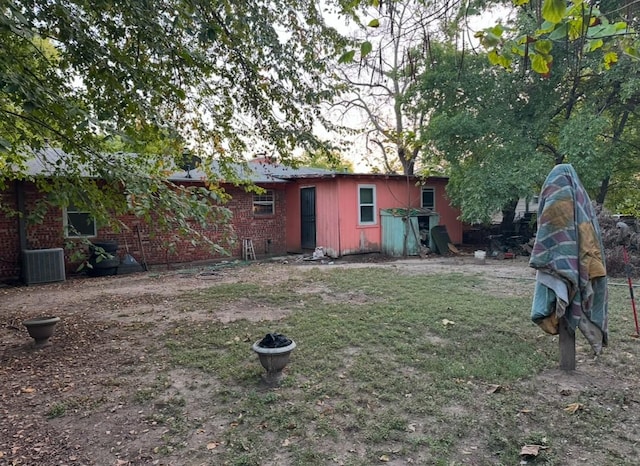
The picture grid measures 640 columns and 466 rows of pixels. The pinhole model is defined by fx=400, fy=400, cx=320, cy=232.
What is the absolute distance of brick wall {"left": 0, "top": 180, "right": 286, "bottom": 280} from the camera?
9070mm

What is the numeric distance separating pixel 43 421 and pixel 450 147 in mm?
11424

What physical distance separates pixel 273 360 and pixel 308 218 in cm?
997

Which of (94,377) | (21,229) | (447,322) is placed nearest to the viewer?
(94,377)

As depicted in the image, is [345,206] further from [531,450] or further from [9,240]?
[531,450]

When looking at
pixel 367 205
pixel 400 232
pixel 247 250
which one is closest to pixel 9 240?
pixel 247 250

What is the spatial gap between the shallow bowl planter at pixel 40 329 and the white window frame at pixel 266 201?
28.1ft

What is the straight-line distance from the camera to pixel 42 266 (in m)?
9.02

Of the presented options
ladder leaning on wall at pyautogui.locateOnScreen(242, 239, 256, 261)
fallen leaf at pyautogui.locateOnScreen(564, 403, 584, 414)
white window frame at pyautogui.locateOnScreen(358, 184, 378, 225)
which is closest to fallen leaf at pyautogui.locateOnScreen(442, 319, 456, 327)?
fallen leaf at pyautogui.locateOnScreen(564, 403, 584, 414)

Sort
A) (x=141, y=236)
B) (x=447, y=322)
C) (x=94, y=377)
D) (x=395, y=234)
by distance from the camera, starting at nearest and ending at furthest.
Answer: (x=94, y=377) → (x=447, y=322) → (x=141, y=236) → (x=395, y=234)

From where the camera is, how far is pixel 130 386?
3.49 metres

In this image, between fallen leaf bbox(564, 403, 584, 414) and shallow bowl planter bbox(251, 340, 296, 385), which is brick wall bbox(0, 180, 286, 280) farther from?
fallen leaf bbox(564, 403, 584, 414)

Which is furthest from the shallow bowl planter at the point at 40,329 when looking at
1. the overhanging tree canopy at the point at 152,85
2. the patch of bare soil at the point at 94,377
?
the overhanging tree canopy at the point at 152,85

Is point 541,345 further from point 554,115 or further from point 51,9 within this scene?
point 554,115

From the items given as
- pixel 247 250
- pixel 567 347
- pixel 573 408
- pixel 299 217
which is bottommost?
pixel 573 408
